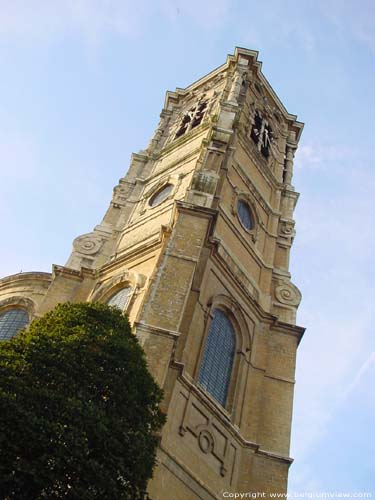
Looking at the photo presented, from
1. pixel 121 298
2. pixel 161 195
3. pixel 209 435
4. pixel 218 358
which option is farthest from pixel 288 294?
pixel 209 435

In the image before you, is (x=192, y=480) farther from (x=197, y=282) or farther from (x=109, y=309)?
(x=197, y=282)

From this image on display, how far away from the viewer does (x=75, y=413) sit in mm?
9422

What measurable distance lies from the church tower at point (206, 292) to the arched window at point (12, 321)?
0.18 feet

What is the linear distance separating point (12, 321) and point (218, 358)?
311 inches

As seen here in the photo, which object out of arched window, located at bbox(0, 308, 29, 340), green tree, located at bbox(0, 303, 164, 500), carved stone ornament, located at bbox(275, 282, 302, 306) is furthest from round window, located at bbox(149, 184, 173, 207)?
green tree, located at bbox(0, 303, 164, 500)

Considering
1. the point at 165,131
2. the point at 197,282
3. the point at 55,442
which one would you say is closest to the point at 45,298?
the point at 197,282

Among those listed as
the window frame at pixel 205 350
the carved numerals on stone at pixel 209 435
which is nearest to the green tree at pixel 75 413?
the carved numerals on stone at pixel 209 435

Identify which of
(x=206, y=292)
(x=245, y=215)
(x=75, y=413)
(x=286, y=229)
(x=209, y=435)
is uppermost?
(x=286, y=229)

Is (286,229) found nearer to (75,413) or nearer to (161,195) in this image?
(161,195)

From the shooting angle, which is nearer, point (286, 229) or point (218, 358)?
point (218, 358)

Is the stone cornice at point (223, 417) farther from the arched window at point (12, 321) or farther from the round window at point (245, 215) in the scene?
the round window at point (245, 215)

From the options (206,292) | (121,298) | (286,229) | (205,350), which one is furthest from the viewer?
(286,229)

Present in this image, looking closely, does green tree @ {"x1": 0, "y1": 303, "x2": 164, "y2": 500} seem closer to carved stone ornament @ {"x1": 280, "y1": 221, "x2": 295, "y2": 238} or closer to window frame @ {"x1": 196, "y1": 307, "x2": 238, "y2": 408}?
window frame @ {"x1": 196, "y1": 307, "x2": 238, "y2": 408}

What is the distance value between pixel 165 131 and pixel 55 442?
84.0 feet
